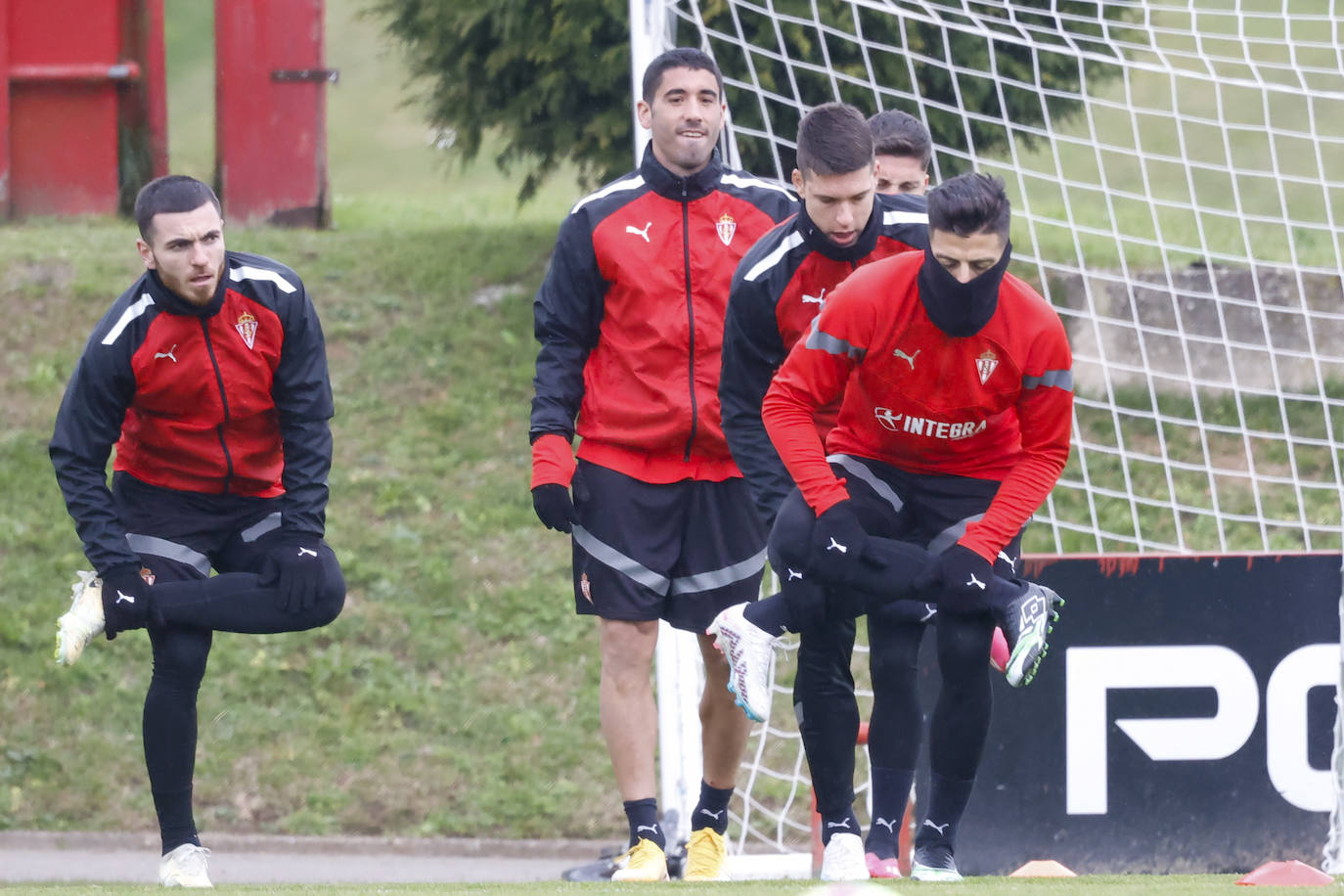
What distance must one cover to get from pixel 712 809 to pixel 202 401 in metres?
1.79

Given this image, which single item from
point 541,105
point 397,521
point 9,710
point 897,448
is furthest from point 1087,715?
point 541,105

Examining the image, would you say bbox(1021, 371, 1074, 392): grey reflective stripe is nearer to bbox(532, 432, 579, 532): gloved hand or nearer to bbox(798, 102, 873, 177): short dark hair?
bbox(798, 102, 873, 177): short dark hair

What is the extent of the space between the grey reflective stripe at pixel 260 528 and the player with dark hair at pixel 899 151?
1.90 metres

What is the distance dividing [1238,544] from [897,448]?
464 centimetres

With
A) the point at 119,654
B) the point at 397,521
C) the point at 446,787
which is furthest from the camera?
the point at 397,521

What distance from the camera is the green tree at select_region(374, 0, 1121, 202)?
7754mm

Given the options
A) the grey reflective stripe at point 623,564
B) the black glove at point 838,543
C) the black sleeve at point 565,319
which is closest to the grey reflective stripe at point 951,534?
the black glove at point 838,543

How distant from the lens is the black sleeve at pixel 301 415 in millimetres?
4438

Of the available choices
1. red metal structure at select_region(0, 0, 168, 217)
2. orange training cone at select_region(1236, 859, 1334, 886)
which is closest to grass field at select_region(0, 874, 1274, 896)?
orange training cone at select_region(1236, 859, 1334, 886)

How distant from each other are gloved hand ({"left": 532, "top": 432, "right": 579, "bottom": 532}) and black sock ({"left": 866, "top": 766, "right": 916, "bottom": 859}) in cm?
106

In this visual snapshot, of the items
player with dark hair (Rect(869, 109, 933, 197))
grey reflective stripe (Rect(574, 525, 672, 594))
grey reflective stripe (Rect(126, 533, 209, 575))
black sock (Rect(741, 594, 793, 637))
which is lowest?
grey reflective stripe (Rect(574, 525, 672, 594))

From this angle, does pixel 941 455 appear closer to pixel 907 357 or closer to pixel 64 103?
pixel 907 357

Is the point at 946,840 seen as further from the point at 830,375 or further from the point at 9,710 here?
the point at 9,710

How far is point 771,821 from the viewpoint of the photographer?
6.68m
